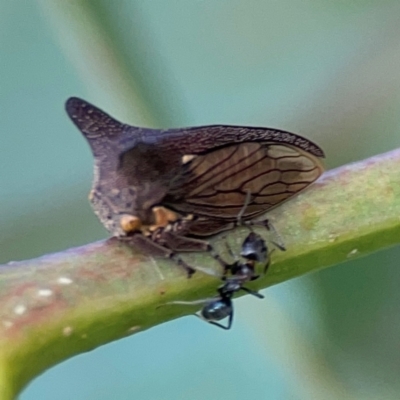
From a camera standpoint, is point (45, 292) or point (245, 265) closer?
point (45, 292)

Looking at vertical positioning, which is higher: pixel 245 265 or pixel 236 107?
pixel 245 265

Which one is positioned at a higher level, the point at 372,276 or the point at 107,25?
the point at 107,25

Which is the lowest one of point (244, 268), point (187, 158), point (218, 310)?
point (218, 310)

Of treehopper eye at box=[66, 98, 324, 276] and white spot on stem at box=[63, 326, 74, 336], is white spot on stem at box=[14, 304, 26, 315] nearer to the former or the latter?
white spot on stem at box=[63, 326, 74, 336]

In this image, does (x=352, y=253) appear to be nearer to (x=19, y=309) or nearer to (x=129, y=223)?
(x=129, y=223)

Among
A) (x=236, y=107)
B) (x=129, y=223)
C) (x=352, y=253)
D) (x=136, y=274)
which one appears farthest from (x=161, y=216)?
(x=236, y=107)

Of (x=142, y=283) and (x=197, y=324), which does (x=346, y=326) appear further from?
(x=142, y=283)

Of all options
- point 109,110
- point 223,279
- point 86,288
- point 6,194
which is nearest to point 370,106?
point 109,110
